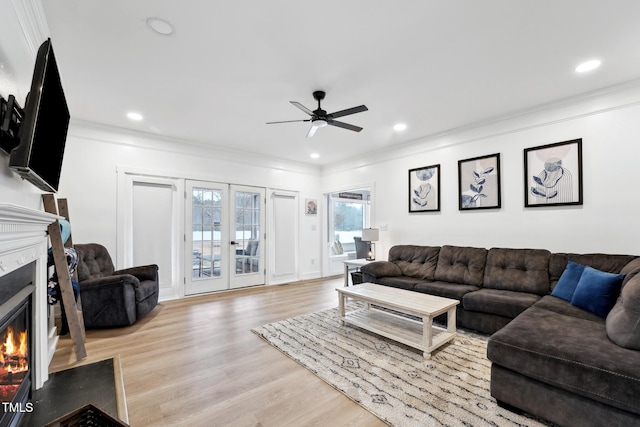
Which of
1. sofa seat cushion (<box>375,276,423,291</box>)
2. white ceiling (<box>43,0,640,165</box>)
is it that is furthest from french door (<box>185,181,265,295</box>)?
sofa seat cushion (<box>375,276,423,291</box>)

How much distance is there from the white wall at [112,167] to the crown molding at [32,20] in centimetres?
233

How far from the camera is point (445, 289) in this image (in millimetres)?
3305

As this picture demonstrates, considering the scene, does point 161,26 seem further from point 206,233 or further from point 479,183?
point 479,183

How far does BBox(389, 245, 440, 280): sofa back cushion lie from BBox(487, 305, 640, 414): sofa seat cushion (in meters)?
1.90

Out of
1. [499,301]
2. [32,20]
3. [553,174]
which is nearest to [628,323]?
[499,301]

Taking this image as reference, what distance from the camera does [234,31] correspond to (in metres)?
2.09

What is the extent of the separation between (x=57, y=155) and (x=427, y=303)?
3185 millimetres

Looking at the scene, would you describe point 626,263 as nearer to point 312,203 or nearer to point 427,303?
point 427,303

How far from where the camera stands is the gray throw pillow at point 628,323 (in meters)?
1.60

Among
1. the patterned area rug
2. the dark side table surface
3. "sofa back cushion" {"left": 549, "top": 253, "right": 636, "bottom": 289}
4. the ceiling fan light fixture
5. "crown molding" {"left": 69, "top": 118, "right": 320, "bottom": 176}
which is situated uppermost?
"crown molding" {"left": 69, "top": 118, "right": 320, "bottom": 176}

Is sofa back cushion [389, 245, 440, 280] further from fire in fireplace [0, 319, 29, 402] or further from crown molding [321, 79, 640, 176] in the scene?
fire in fireplace [0, 319, 29, 402]

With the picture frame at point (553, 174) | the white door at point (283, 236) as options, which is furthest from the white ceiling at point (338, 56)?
the white door at point (283, 236)

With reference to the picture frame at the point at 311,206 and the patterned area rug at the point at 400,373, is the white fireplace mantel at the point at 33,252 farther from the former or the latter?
the picture frame at the point at 311,206

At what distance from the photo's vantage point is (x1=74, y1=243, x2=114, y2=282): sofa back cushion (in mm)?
3391
